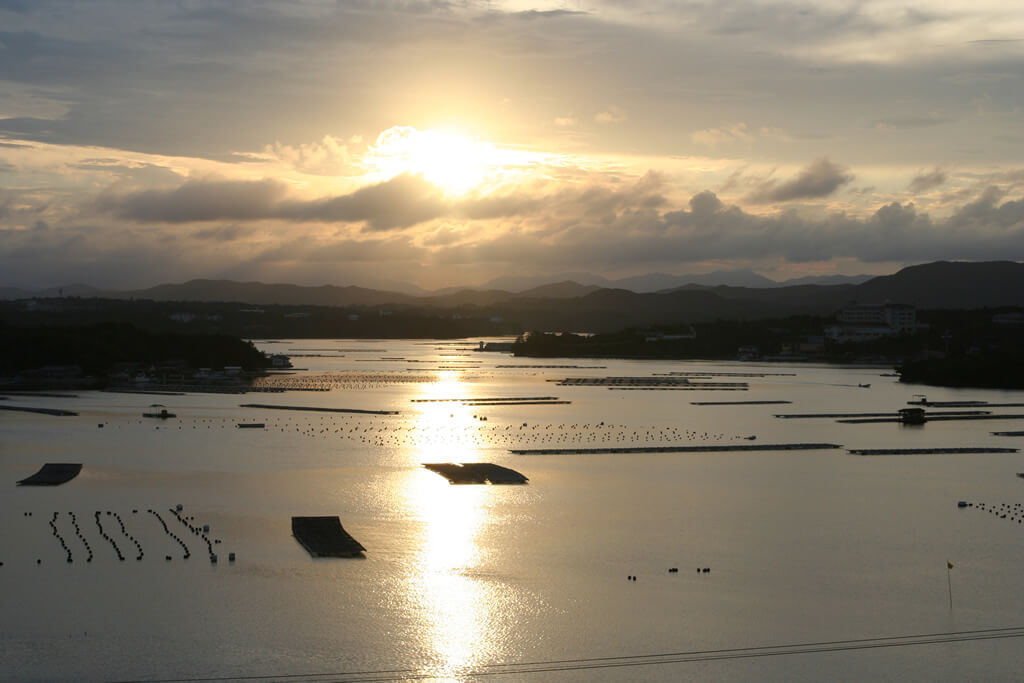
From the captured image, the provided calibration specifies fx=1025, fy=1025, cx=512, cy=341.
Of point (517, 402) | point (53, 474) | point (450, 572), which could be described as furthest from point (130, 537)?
point (517, 402)

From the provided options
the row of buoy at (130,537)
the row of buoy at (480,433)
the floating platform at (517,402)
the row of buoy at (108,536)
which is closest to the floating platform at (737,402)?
the floating platform at (517,402)

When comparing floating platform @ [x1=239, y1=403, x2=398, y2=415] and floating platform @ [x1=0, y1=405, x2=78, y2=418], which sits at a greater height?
floating platform @ [x1=239, y1=403, x2=398, y2=415]

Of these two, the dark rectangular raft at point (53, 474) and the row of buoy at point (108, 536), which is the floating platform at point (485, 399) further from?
the row of buoy at point (108, 536)

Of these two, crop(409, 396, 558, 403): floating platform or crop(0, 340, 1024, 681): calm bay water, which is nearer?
crop(0, 340, 1024, 681): calm bay water

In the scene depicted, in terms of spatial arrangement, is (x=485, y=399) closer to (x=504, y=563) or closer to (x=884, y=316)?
(x=504, y=563)

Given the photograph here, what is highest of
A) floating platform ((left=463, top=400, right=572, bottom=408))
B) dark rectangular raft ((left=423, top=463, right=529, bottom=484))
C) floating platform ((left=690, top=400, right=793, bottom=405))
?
floating platform ((left=690, top=400, right=793, bottom=405))

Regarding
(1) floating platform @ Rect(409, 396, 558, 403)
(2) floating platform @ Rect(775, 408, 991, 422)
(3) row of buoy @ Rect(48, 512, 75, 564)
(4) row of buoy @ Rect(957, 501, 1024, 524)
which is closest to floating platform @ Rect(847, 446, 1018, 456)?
(4) row of buoy @ Rect(957, 501, 1024, 524)

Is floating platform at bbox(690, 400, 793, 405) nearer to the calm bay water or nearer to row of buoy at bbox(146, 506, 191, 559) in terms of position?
the calm bay water
